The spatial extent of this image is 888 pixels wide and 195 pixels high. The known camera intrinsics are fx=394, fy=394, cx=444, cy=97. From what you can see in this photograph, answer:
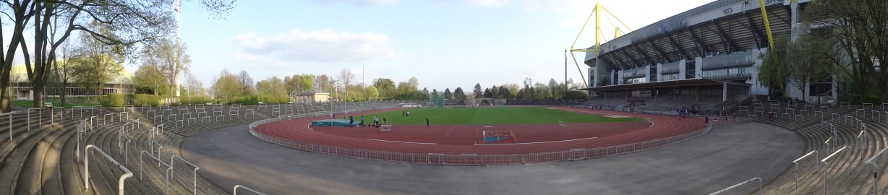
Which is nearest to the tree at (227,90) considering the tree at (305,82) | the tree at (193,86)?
the tree at (193,86)

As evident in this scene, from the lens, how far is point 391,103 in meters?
103

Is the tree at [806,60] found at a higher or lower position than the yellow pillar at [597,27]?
lower

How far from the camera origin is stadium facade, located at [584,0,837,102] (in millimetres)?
58188

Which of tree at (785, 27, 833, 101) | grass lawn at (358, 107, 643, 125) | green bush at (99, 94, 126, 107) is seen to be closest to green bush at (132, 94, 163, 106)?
green bush at (99, 94, 126, 107)

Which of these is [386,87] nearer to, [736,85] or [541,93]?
[541,93]

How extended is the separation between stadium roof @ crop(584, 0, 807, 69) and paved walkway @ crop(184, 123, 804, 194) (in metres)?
48.6

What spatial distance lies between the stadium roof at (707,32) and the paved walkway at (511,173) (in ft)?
160

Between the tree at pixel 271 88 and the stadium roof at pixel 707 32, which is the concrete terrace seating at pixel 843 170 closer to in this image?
the stadium roof at pixel 707 32

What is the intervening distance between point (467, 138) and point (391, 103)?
243 ft

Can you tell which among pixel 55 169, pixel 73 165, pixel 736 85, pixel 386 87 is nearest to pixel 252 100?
pixel 73 165

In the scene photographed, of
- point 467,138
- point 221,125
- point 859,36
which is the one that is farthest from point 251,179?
point 859,36

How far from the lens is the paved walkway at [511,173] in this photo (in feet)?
47.8

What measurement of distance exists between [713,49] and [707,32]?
21.4 ft

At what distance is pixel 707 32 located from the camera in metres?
72.1
